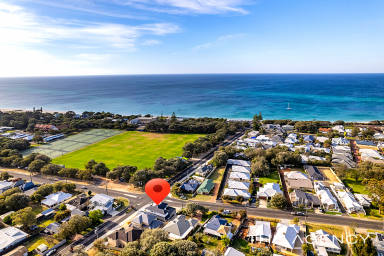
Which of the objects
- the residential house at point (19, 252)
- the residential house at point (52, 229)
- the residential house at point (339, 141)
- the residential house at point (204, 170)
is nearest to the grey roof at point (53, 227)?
the residential house at point (52, 229)

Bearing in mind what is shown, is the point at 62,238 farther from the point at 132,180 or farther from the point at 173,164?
the point at 173,164

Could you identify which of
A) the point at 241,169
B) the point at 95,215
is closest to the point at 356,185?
the point at 241,169

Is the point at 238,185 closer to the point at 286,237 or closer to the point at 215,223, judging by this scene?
the point at 215,223

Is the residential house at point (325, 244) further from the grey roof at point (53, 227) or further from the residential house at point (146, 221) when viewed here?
the grey roof at point (53, 227)

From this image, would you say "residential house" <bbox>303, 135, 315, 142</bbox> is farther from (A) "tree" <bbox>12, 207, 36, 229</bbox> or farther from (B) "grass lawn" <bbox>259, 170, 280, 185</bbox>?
(A) "tree" <bbox>12, 207, 36, 229</bbox>

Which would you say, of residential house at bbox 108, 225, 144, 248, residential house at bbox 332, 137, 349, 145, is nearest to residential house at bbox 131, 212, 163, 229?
residential house at bbox 108, 225, 144, 248

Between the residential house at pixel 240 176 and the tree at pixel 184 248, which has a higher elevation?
the tree at pixel 184 248
